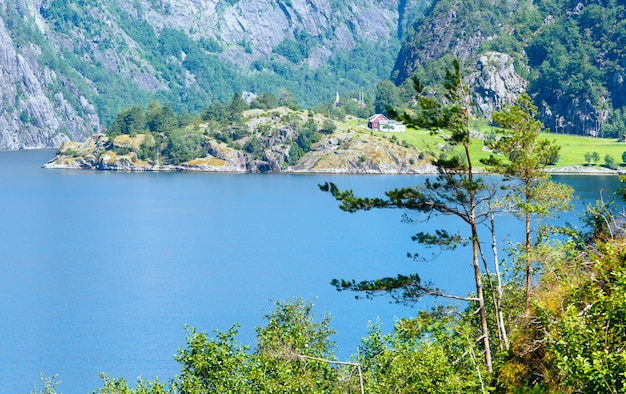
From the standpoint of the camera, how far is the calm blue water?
65938 millimetres

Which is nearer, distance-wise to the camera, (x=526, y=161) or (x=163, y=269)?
(x=526, y=161)

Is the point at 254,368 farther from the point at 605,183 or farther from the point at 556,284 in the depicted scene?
the point at 605,183

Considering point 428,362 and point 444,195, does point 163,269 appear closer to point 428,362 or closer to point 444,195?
point 444,195

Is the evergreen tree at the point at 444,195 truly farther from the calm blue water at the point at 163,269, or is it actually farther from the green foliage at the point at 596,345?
the calm blue water at the point at 163,269

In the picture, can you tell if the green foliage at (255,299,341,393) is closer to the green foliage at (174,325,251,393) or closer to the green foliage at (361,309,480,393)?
the green foliage at (174,325,251,393)

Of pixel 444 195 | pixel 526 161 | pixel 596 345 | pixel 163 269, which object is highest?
pixel 526 161

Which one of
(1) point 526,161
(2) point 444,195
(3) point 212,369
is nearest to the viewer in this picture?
(2) point 444,195

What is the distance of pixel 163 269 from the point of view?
9806cm

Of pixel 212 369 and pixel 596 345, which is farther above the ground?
pixel 596 345

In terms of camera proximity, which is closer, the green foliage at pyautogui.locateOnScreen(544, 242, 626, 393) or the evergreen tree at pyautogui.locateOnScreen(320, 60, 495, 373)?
the green foliage at pyautogui.locateOnScreen(544, 242, 626, 393)

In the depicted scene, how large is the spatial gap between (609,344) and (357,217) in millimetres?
125641

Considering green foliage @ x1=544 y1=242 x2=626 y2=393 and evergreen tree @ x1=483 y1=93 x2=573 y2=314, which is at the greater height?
evergreen tree @ x1=483 y1=93 x2=573 y2=314

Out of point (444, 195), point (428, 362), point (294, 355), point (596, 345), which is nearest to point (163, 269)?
point (294, 355)

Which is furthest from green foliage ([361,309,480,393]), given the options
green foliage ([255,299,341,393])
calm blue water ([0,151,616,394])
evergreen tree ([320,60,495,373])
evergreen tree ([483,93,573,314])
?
calm blue water ([0,151,616,394])
